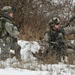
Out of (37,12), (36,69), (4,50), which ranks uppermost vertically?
(37,12)

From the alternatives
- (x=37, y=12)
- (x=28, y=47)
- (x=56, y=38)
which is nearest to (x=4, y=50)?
(x=56, y=38)

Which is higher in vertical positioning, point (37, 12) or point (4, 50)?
point (37, 12)

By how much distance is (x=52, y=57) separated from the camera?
9523 millimetres

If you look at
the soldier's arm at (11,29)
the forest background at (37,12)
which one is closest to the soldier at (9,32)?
the soldier's arm at (11,29)

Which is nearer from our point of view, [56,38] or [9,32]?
[9,32]

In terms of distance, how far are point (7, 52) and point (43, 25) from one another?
4.48 meters

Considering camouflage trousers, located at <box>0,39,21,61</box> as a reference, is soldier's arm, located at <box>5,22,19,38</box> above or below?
above

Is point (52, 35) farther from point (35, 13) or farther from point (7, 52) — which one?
point (35, 13)

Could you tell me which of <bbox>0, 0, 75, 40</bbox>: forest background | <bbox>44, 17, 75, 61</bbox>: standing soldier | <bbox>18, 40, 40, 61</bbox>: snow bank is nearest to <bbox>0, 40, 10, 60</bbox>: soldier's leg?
<bbox>44, 17, 75, 61</bbox>: standing soldier

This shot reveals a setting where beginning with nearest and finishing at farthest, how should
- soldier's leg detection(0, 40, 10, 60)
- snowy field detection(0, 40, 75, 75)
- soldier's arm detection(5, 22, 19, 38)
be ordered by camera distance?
1. snowy field detection(0, 40, 75, 75)
2. soldier's arm detection(5, 22, 19, 38)
3. soldier's leg detection(0, 40, 10, 60)

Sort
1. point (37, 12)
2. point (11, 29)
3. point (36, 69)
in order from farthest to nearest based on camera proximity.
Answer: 1. point (37, 12)
2. point (11, 29)
3. point (36, 69)

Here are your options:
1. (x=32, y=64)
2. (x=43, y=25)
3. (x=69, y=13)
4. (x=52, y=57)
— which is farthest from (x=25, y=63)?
(x=69, y=13)

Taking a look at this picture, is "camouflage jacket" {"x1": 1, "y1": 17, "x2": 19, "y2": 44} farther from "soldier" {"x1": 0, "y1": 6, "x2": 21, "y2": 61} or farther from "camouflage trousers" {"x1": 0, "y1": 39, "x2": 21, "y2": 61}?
"camouflage trousers" {"x1": 0, "y1": 39, "x2": 21, "y2": 61}

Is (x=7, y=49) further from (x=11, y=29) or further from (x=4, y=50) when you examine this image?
(x=11, y=29)
